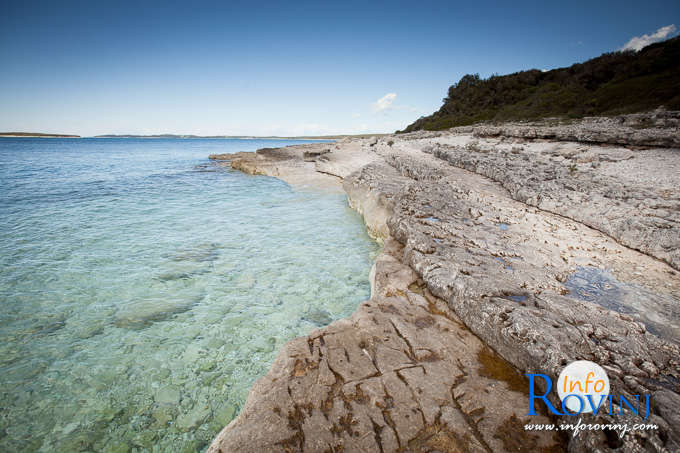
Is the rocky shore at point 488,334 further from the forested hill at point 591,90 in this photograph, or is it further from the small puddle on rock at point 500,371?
the forested hill at point 591,90

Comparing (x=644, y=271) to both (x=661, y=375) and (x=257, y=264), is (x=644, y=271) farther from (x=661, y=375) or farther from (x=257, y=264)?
(x=257, y=264)

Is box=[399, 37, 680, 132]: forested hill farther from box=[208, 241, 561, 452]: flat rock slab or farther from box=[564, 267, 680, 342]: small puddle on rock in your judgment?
box=[208, 241, 561, 452]: flat rock slab

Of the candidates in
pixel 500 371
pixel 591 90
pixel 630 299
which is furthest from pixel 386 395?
pixel 591 90

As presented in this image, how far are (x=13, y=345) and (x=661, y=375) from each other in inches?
312

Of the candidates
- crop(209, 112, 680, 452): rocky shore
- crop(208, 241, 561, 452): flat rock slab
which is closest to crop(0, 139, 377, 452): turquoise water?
crop(208, 241, 561, 452): flat rock slab

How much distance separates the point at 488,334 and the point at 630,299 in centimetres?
247

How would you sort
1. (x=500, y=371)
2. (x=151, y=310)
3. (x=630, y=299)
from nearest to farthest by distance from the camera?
(x=500, y=371) < (x=630, y=299) < (x=151, y=310)

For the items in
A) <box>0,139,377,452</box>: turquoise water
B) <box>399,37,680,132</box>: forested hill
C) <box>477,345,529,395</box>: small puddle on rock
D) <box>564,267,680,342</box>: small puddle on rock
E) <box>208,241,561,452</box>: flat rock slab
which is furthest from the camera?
<box>399,37,680,132</box>: forested hill

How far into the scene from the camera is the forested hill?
57.5 feet

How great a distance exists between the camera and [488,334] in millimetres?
2975

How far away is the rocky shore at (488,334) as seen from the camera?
205cm

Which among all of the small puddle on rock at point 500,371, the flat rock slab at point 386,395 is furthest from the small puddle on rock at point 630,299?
the flat rock slab at point 386,395

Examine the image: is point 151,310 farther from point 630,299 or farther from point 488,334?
point 630,299

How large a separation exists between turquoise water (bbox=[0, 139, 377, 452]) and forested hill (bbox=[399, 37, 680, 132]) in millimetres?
21579
